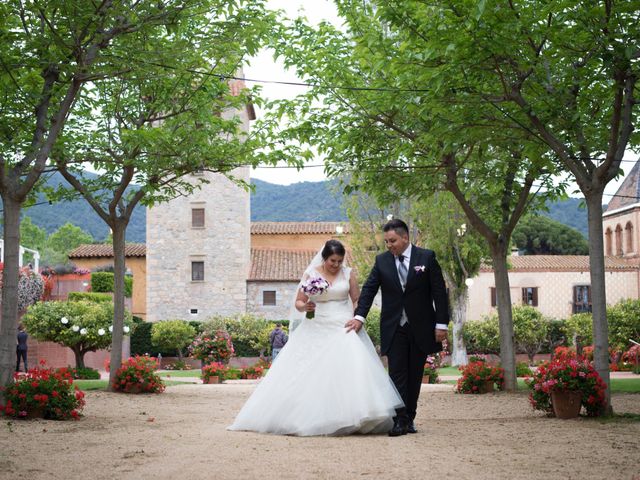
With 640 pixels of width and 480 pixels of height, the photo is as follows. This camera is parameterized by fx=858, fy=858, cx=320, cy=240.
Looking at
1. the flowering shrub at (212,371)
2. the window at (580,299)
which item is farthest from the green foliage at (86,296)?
the window at (580,299)

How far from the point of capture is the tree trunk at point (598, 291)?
10.4 m

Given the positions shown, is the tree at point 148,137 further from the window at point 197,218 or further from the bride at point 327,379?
the window at point 197,218

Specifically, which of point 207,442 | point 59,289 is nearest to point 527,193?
point 207,442

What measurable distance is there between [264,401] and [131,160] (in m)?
6.88

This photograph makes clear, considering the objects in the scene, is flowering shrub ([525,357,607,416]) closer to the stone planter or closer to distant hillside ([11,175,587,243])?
the stone planter

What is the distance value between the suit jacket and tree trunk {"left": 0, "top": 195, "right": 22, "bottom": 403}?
4.73m

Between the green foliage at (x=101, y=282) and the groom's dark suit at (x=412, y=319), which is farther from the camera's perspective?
the green foliage at (x=101, y=282)

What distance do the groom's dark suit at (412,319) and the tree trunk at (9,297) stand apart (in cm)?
480

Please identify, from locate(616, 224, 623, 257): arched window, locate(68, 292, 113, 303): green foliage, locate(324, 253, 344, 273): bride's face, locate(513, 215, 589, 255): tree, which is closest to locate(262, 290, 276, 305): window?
locate(68, 292, 113, 303): green foliage

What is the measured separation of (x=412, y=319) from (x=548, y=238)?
73.1 metres

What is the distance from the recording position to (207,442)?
26.5 ft

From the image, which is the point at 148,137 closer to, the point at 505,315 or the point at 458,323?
the point at 505,315

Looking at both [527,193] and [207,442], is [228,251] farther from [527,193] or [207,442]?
[207,442]

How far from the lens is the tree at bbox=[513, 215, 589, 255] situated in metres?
78.7
